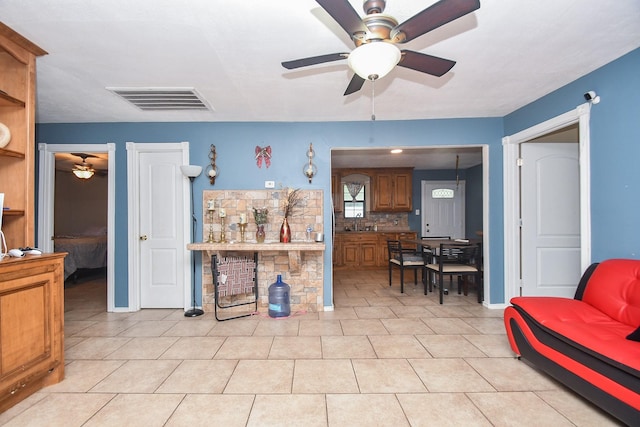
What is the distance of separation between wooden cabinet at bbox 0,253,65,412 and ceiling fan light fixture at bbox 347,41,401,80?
7.71ft

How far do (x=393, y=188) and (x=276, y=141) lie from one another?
401 cm

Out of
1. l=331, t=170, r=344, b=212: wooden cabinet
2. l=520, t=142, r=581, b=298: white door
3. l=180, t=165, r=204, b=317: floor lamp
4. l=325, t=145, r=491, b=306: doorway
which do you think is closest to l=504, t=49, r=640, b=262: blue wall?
l=520, t=142, r=581, b=298: white door

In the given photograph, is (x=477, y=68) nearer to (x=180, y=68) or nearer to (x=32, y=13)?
(x=180, y=68)

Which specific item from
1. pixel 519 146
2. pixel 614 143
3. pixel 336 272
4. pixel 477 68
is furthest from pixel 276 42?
pixel 336 272

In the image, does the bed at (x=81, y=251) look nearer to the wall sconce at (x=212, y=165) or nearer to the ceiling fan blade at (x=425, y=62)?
the wall sconce at (x=212, y=165)

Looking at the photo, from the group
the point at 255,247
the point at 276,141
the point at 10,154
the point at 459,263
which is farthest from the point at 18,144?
the point at 459,263

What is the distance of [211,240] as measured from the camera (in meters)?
3.69

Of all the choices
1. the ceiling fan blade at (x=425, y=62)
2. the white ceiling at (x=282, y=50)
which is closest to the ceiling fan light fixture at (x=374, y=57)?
the ceiling fan blade at (x=425, y=62)

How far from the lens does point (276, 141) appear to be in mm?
3910

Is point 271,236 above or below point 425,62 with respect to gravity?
below

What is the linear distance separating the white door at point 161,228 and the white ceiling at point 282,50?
704 mm

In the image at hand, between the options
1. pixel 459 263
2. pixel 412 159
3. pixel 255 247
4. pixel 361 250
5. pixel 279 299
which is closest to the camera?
pixel 255 247

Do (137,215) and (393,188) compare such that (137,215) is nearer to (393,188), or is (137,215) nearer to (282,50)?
(282,50)

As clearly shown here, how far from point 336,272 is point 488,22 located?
527 cm
